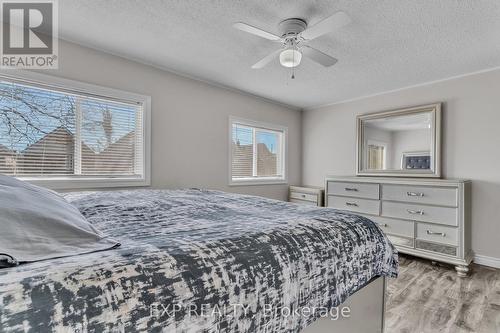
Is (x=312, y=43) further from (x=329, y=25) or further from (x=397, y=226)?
(x=397, y=226)

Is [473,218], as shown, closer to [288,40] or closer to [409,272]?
[409,272]

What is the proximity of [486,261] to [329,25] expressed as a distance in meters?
3.22

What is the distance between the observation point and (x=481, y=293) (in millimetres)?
2223

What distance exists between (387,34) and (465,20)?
1.76ft

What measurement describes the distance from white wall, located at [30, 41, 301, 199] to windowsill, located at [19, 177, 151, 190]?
222mm

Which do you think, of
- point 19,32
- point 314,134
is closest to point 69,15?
point 19,32

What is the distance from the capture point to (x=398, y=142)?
3.54 metres

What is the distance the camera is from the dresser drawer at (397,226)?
3.00 m

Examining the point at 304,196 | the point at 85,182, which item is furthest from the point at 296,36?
the point at 304,196

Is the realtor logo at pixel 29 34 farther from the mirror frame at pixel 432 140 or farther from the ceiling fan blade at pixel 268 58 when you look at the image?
the mirror frame at pixel 432 140

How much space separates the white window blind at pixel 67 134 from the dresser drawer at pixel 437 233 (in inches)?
132

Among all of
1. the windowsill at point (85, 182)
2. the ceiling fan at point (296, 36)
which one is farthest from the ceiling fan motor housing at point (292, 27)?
the windowsill at point (85, 182)

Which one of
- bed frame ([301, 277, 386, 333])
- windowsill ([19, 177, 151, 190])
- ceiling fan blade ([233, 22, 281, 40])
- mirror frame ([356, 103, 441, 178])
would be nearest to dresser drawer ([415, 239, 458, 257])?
mirror frame ([356, 103, 441, 178])

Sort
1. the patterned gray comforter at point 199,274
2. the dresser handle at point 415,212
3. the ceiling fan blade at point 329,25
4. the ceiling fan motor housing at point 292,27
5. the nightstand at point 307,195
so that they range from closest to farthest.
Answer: the patterned gray comforter at point 199,274 < the ceiling fan blade at point 329,25 < the ceiling fan motor housing at point 292,27 < the dresser handle at point 415,212 < the nightstand at point 307,195
